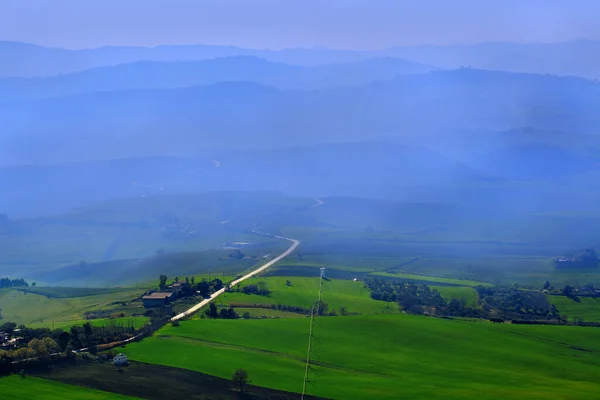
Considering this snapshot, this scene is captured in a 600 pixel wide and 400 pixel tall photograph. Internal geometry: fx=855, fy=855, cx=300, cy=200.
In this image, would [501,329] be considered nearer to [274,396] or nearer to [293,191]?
[274,396]

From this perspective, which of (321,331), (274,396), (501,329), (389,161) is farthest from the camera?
(389,161)

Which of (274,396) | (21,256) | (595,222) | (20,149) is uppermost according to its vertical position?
(20,149)

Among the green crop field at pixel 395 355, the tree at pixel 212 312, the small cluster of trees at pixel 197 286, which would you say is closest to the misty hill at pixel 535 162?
the small cluster of trees at pixel 197 286

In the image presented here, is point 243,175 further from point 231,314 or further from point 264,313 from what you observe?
point 231,314

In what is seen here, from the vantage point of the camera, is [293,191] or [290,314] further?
[293,191]

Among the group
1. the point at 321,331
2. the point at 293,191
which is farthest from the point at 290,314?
the point at 293,191

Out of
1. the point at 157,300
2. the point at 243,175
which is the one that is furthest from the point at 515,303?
the point at 243,175

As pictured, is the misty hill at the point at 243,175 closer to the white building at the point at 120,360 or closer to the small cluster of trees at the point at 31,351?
the small cluster of trees at the point at 31,351
